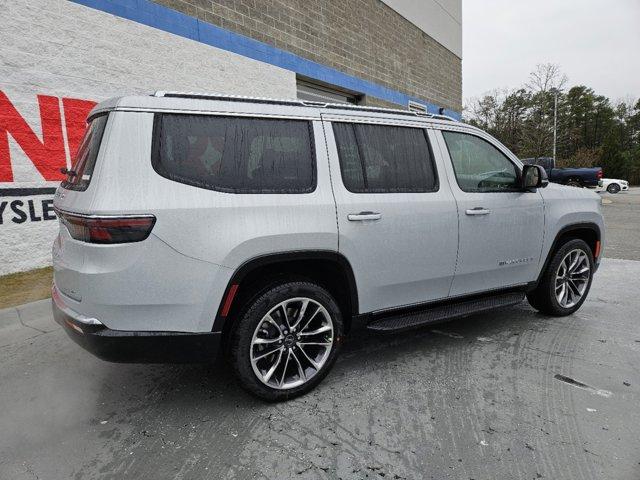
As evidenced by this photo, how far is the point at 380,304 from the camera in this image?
9.93 ft

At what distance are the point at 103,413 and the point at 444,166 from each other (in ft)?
10.3

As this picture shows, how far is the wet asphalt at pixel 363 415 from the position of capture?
83.6 inches

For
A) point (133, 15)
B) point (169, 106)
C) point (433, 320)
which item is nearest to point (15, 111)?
point (133, 15)

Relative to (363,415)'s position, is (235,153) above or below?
above

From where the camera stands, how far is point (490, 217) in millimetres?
3445

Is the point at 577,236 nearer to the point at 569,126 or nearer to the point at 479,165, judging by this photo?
the point at 479,165

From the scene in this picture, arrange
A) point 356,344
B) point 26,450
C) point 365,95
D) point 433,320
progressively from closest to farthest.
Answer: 1. point 26,450
2. point 433,320
3. point 356,344
4. point 365,95

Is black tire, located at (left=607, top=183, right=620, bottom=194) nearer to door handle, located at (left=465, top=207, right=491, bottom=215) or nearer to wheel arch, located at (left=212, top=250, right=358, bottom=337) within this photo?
door handle, located at (left=465, top=207, right=491, bottom=215)

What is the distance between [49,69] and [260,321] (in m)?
5.59

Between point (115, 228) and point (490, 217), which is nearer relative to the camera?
point (115, 228)

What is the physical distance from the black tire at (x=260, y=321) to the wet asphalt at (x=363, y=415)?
4.5 inches

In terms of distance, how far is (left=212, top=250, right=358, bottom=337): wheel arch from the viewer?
2.44 meters

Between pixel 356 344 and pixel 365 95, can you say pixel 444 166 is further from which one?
pixel 365 95

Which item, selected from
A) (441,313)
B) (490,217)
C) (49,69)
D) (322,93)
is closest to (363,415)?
(441,313)
